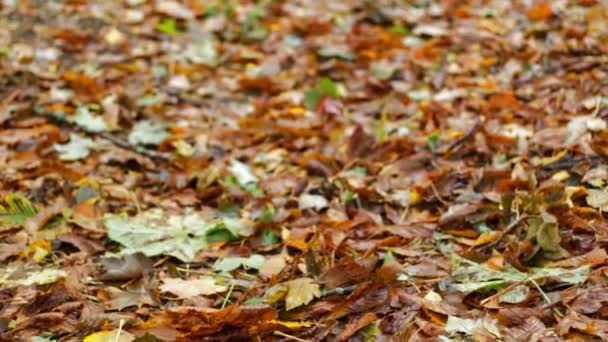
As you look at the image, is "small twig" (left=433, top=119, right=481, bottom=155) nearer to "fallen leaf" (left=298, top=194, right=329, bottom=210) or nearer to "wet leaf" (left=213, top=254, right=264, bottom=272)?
"fallen leaf" (left=298, top=194, right=329, bottom=210)

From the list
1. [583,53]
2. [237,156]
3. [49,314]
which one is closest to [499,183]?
[237,156]

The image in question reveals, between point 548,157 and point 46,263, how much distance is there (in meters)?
1.86

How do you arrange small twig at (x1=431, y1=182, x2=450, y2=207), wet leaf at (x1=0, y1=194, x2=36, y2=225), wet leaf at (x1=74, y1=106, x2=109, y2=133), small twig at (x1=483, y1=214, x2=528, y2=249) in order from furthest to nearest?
wet leaf at (x1=74, y1=106, x2=109, y2=133) < small twig at (x1=431, y1=182, x2=450, y2=207) < wet leaf at (x1=0, y1=194, x2=36, y2=225) < small twig at (x1=483, y1=214, x2=528, y2=249)

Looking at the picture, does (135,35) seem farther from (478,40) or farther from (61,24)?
(478,40)

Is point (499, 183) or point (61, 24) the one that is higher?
point (61, 24)

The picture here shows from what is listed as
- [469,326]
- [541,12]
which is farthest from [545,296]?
[541,12]

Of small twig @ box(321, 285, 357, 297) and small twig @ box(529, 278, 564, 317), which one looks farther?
small twig @ box(321, 285, 357, 297)

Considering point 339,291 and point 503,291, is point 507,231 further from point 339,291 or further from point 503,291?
point 339,291

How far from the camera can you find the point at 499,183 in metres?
2.53

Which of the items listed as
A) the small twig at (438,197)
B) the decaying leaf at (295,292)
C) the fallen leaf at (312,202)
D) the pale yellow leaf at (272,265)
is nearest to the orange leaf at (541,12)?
the small twig at (438,197)

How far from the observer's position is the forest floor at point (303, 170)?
2.00 m

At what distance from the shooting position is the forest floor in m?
2.00

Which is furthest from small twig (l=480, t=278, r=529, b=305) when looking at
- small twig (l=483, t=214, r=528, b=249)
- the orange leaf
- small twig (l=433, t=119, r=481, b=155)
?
the orange leaf

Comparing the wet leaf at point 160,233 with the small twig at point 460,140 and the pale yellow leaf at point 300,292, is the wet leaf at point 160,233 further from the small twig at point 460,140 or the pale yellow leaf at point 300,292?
the small twig at point 460,140
